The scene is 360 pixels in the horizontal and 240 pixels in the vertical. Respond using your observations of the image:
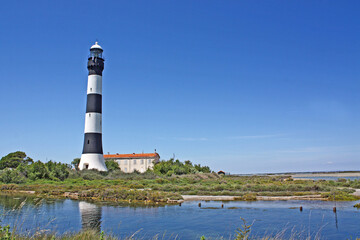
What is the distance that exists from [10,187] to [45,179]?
7.77 m

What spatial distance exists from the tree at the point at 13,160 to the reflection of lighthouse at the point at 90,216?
43.6 m

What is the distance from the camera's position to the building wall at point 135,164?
219ft

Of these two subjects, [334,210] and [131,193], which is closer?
[334,210]

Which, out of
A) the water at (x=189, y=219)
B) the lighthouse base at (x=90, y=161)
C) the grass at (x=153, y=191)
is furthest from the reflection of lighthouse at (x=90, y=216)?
the lighthouse base at (x=90, y=161)

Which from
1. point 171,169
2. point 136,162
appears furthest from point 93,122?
point 136,162

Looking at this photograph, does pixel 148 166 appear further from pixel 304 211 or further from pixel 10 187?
pixel 304 211

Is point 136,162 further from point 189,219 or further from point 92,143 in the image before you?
point 189,219

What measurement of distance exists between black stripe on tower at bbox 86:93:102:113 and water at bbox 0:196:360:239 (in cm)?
2328

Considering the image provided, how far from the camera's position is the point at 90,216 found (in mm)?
19375

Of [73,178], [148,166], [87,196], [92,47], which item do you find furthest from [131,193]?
[148,166]

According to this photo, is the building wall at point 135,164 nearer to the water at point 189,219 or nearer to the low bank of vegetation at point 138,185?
the low bank of vegetation at point 138,185

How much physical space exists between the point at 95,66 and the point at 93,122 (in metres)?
8.75

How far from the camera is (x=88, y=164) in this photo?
148 ft

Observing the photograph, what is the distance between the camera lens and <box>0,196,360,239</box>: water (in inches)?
596
